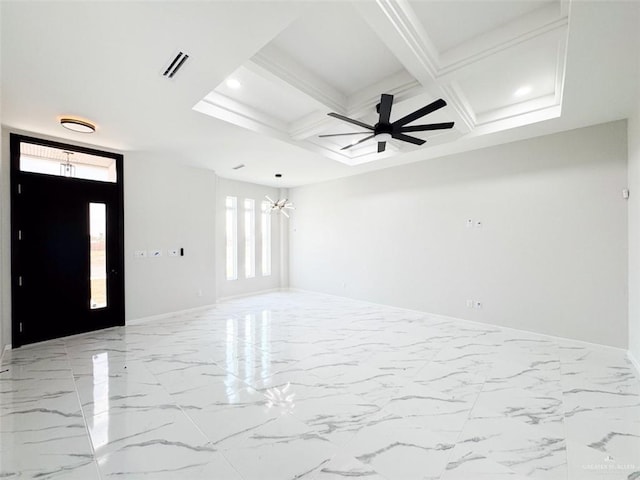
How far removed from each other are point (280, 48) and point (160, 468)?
11.5 feet

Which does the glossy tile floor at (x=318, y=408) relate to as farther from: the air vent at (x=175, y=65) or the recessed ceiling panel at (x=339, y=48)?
the recessed ceiling panel at (x=339, y=48)

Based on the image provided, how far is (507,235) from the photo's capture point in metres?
4.48

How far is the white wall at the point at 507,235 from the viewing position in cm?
371

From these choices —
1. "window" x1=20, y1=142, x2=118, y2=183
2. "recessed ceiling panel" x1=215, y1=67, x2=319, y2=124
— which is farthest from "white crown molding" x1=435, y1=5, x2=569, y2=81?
"window" x1=20, y1=142, x2=118, y2=183

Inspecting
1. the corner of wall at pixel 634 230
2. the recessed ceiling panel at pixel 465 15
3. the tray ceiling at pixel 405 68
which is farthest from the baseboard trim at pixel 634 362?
the recessed ceiling panel at pixel 465 15

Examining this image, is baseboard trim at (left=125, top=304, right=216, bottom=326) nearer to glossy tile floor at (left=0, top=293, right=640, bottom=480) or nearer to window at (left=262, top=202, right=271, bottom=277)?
glossy tile floor at (left=0, top=293, right=640, bottom=480)

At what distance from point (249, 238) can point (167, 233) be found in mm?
2411

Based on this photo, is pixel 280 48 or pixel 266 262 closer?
pixel 280 48

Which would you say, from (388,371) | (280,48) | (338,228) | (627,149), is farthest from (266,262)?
(627,149)

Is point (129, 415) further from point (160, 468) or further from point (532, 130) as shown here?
point (532, 130)

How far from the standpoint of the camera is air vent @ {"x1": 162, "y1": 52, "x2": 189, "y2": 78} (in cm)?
232

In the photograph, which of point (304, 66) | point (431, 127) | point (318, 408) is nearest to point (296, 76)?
point (304, 66)

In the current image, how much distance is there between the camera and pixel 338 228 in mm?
6949

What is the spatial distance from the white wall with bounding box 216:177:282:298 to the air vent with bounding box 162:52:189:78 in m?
4.25
